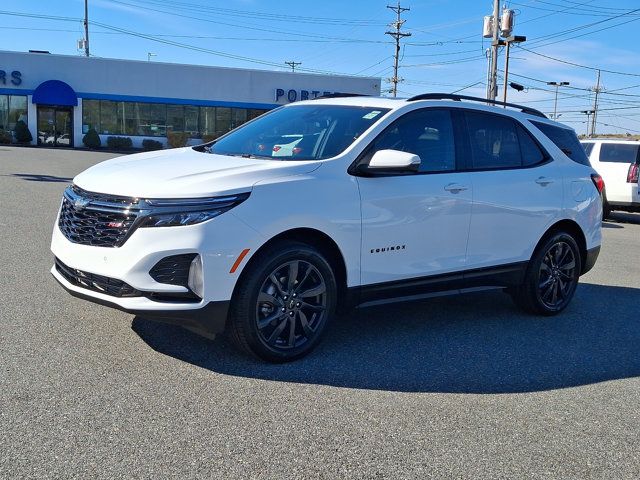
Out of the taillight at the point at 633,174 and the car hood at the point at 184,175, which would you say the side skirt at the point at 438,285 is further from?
the taillight at the point at 633,174

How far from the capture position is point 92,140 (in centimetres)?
4147

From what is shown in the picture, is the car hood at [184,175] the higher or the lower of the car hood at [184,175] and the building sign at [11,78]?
the lower

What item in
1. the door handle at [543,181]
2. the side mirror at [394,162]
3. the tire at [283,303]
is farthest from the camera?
the door handle at [543,181]

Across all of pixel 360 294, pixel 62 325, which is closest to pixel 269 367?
pixel 360 294

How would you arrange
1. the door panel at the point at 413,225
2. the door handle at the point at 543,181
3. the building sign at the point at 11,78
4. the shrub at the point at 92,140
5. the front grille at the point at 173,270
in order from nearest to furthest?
the front grille at the point at 173,270 < the door panel at the point at 413,225 < the door handle at the point at 543,181 < the building sign at the point at 11,78 < the shrub at the point at 92,140

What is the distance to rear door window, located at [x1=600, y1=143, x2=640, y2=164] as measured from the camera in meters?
15.3

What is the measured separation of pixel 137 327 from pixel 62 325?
1.87 feet

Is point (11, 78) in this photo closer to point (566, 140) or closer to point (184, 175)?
point (566, 140)

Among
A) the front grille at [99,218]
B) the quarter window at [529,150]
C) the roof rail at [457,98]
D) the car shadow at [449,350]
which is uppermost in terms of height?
the roof rail at [457,98]

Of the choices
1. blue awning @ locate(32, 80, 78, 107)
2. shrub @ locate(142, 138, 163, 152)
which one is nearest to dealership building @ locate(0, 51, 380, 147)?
blue awning @ locate(32, 80, 78, 107)

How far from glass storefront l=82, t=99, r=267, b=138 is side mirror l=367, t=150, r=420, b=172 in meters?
39.3

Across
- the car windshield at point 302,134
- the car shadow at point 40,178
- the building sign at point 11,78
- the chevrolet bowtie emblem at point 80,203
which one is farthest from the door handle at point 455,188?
the building sign at point 11,78

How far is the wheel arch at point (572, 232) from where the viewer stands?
6402 mm

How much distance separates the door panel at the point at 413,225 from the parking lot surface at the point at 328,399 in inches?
24.3
